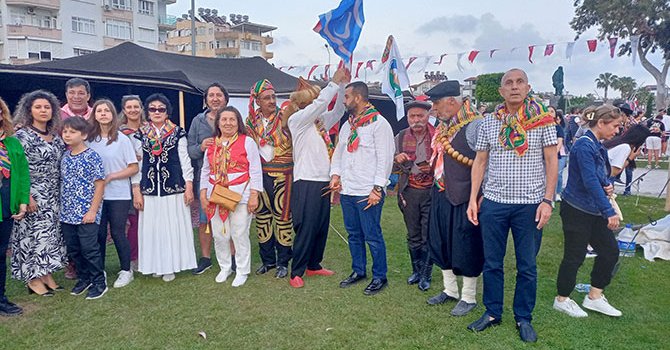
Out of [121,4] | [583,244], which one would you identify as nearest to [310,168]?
[583,244]

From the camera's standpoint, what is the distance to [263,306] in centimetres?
383

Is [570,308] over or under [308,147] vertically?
under

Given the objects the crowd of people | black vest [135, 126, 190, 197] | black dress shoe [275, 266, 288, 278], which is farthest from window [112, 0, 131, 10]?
black dress shoe [275, 266, 288, 278]

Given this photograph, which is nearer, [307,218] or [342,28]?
[342,28]

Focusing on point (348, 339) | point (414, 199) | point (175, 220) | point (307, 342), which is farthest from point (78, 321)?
point (414, 199)

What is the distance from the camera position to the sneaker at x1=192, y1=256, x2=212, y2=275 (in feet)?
15.3

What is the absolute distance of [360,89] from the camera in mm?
3920

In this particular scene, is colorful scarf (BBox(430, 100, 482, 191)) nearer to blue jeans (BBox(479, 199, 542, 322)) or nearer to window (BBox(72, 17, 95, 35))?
blue jeans (BBox(479, 199, 542, 322))

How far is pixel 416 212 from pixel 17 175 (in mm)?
3210

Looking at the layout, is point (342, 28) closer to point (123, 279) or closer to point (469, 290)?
point (469, 290)

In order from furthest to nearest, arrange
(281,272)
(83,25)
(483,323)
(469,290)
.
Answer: (83,25) → (281,272) → (469,290) → (483,323)

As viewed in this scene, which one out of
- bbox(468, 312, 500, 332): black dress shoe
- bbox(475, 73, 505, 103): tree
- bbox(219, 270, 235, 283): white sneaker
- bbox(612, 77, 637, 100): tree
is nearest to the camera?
bbox(468, 312, 500, 332): black dress shoe

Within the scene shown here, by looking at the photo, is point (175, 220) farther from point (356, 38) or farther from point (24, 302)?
point (356, 38)

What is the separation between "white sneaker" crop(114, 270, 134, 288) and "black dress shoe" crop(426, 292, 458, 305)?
275 centimetres
